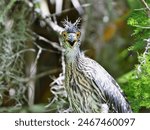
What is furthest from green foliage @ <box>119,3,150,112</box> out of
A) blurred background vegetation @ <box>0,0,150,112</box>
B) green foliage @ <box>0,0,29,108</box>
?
green foliage @ <box>0,0,29,108</box>

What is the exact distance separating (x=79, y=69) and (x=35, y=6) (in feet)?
2.76

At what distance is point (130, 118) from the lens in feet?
9.01

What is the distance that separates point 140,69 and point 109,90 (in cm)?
13

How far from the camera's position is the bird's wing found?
2707 millimetres

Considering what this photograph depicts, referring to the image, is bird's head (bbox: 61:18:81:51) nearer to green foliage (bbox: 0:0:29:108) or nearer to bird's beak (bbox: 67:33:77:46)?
bird's beak (bbox: 67:33:77:46)

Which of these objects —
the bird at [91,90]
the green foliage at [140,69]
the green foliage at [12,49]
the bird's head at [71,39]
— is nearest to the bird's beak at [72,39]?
the bird's head at [71,39]

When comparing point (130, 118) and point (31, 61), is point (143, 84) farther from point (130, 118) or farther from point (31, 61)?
point (31, 61)

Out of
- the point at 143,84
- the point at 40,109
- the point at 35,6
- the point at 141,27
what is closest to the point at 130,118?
the point at 143,84

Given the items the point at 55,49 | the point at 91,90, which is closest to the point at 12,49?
the point at 55,49

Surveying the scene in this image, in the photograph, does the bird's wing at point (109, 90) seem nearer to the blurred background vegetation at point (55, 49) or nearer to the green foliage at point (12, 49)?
the blurred background vegetation at point (55, 49)

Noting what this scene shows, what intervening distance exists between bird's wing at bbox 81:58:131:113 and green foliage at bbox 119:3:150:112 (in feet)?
0.12

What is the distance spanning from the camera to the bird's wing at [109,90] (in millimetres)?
2707

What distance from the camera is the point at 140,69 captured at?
2.69 metres

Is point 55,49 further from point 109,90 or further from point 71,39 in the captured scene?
point 71,39
